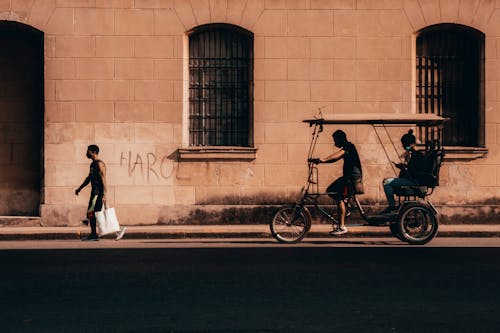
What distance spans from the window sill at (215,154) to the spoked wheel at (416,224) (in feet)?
15.0

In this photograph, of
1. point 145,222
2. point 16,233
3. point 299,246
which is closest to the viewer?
point 299,246

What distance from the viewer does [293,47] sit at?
18.2 m

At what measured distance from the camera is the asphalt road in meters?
7.43

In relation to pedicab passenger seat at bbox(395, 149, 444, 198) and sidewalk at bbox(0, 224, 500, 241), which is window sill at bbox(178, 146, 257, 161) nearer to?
sidewalk at bbox(0, 224, 500, 241)

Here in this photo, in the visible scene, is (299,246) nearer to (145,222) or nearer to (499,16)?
(145,222)

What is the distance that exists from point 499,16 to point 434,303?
1122cm

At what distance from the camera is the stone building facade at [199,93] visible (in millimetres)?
18031

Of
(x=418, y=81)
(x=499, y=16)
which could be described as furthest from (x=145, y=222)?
(x=499, y=16)

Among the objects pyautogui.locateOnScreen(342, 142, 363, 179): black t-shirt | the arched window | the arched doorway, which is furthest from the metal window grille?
pyautogui.locateOnScreen(342, 142, 363, 179): black t-shirt

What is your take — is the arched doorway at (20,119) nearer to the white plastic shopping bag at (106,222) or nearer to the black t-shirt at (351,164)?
the white plastic shopping bag at (106,222)

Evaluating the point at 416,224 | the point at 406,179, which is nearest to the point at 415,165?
the point at 406,179

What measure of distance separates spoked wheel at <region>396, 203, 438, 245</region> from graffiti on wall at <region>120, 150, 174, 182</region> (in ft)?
18.0

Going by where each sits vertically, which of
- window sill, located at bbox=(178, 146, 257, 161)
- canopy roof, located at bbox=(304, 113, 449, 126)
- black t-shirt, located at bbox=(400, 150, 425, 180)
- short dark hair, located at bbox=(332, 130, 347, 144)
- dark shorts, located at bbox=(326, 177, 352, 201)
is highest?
canopy roof, located at bbox=(304, 113, 449, 126)

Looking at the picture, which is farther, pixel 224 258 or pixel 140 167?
pixel 140 167
